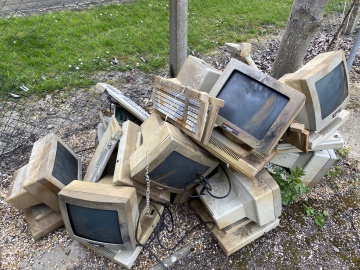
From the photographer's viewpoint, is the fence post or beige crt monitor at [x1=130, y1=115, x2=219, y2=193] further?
the fence post

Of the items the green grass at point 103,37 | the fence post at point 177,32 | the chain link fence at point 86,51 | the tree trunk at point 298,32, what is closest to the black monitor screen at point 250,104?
the fence post at point 177,32

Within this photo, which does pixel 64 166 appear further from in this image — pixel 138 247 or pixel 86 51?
pixel 86 51

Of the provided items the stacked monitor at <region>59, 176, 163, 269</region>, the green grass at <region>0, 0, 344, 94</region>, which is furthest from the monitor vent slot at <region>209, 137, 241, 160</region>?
the green grass at <region>0, 0, 344, 94</region>

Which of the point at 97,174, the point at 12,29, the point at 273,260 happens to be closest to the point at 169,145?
the point at 97,174

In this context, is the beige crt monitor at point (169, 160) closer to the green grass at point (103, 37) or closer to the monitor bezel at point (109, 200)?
the monitor bezel at point (109, 200)

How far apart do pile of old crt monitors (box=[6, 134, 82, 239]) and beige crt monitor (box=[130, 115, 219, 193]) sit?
23.5 inches

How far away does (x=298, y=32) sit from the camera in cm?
323

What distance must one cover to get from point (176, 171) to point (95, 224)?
661 millimetres

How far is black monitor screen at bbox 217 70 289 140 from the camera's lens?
6.61 feet

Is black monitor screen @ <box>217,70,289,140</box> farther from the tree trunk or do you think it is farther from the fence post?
the tree trunk

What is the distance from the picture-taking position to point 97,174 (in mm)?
2338

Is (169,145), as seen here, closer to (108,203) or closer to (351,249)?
(108,203)

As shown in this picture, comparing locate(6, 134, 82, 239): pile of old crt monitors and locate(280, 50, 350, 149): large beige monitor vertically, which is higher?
locate(280, 50, 350, 149): large beige monitor

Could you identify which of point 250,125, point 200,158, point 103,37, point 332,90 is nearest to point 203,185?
point 200,158
